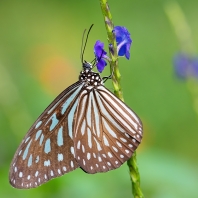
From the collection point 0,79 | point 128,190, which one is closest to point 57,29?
point 0,79

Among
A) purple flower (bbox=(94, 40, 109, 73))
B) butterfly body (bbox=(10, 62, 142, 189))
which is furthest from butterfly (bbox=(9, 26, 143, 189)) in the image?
purple flower (bbox=(94, 40, 109, 73))

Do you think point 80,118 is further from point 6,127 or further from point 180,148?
point 180,148

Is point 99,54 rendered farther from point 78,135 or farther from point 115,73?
point 78,135

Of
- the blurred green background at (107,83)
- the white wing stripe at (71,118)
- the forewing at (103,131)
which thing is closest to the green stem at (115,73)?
the forewing at (103,131)

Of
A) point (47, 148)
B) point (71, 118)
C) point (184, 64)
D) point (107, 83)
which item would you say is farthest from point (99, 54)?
point (107, 83)

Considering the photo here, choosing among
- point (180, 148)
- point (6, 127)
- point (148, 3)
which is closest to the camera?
point (6, 127)

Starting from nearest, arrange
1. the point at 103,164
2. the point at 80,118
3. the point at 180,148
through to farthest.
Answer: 1. the point at 103,164
2. the point at 80,118
3. the point at 180,148

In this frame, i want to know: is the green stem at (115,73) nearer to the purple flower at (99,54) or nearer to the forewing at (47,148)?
the purple flower at (99,54)
